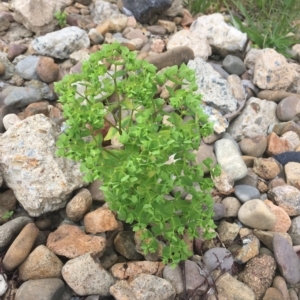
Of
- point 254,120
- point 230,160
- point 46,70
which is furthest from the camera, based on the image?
point 46,70

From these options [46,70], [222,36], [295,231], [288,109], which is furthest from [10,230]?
[222,36]

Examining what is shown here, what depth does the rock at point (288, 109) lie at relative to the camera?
312 centimetres

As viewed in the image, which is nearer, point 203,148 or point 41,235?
point 41,235

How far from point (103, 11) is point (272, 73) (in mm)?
1648

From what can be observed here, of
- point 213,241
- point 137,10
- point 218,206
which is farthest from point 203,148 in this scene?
point 137,10

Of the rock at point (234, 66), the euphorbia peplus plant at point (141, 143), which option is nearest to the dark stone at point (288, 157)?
the rock at point (234, 66)

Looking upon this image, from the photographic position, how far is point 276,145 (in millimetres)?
2912

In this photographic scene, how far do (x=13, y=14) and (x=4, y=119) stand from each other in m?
1.52

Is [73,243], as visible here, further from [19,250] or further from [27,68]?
[27,68]

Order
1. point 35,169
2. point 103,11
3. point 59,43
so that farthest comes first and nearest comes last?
point 103,11 → point 59,43 → point 35,169

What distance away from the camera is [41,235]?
7.41 feet

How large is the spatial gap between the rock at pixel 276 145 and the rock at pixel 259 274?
870 millimetres

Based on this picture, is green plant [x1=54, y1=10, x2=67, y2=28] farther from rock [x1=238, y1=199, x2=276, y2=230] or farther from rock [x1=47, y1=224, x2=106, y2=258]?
rock [x1=238, y1=199, x2=276, y2=230]

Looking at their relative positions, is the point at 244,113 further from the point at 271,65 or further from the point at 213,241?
the point at 213,241
